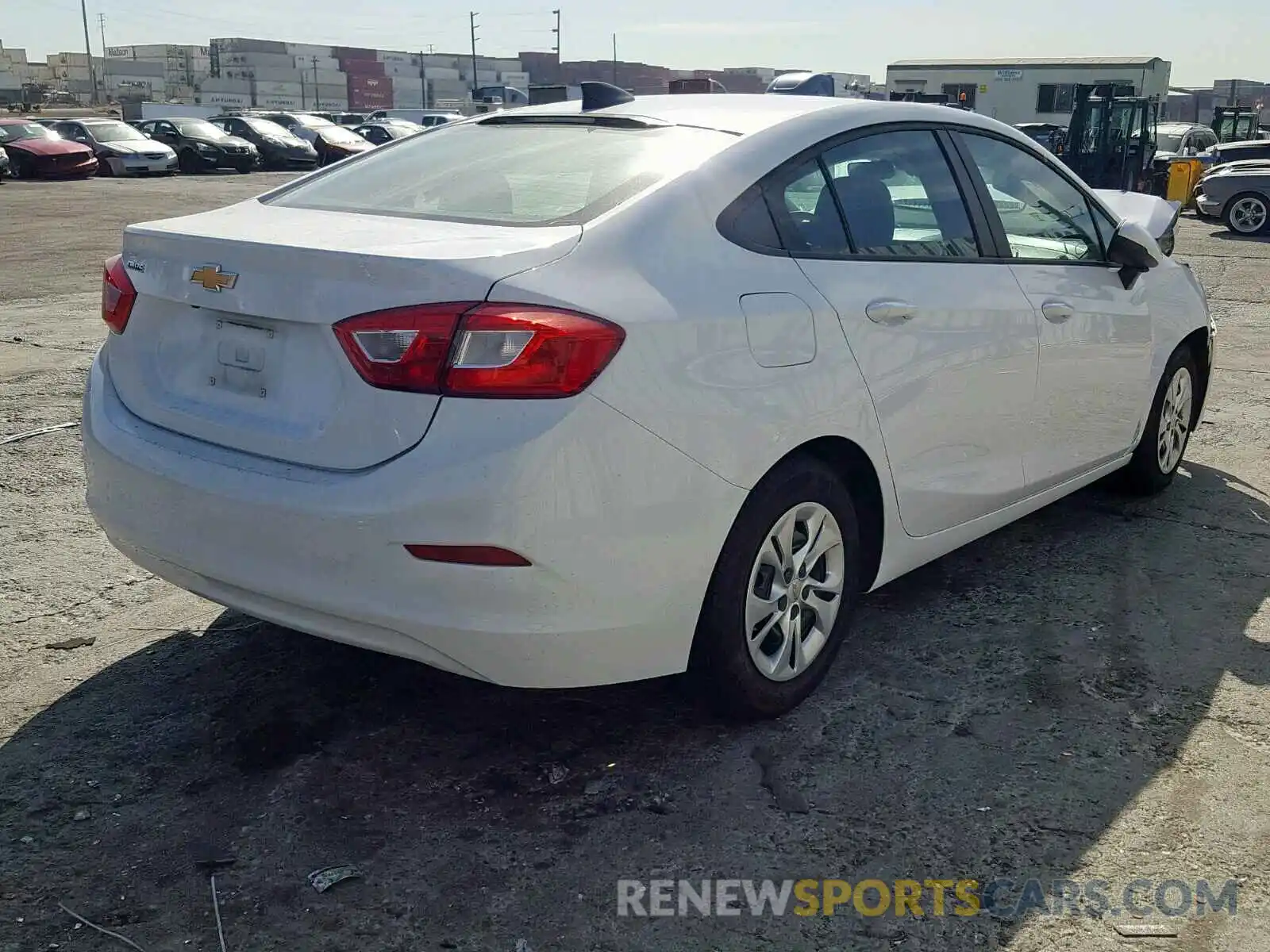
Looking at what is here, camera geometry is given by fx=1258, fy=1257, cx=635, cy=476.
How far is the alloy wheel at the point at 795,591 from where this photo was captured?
320 cm

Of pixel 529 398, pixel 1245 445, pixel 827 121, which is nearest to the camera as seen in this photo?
pixel 529 398

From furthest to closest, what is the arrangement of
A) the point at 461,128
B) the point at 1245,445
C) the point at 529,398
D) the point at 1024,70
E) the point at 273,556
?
the point at 1024,70 → the point at 1245,445 → the point at 461,128 → the point at 273,556 → the point at 529,398

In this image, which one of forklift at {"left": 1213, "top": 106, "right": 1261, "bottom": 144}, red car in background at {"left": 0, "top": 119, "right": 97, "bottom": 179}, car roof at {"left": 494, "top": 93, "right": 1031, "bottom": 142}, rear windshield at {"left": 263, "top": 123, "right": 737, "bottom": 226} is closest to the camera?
rear windshield at {"left": 263, "top": 123, "right": 737, "bottom": 226}

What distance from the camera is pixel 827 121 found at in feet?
11.8

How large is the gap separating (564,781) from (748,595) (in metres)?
0.64

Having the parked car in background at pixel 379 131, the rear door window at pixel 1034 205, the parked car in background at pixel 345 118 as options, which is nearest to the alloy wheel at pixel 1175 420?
the rear door window at pixel 1034 205

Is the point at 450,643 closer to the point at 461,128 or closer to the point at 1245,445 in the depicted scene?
the point at 461,128

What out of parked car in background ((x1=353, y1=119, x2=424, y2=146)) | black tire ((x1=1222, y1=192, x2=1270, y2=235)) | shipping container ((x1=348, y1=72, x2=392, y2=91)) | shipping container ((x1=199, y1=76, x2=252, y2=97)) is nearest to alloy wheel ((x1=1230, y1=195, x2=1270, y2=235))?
black tire ((x1=1222, y1=192, x2=1270, y2=235))

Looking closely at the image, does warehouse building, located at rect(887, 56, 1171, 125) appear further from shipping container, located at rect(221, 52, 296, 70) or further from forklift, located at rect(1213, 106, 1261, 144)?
shipping container, located at rect(221, 52, 296, 70)

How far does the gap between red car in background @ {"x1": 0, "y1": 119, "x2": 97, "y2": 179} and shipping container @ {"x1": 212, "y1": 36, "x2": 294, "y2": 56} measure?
73.1m

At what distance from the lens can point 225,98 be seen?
292ft

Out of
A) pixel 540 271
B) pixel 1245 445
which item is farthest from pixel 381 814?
pixel 1245 445

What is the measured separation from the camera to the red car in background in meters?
28.0

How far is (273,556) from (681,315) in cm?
106
